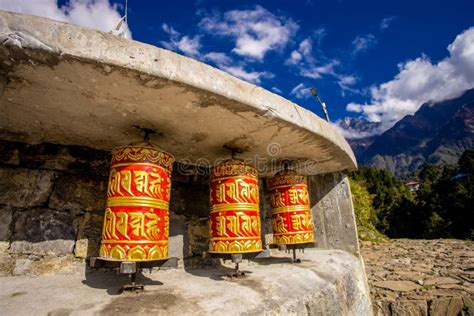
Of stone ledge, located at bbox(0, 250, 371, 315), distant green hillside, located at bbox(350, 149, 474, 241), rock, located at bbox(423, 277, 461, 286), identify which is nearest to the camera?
stone ledge, located at bbox(0, 250, 371, 315)

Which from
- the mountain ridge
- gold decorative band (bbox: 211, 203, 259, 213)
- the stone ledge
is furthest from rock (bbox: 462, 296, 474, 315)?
the mountain ridge

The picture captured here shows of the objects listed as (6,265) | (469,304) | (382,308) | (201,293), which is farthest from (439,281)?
(6,265)

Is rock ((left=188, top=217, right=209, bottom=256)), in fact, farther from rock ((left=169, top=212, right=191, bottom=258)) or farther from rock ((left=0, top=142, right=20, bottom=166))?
rock ((left=0, top=142, right=20, bottom=166))

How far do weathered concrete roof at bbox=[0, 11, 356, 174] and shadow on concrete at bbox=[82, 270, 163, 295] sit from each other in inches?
32.8

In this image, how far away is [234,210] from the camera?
179 centimetres

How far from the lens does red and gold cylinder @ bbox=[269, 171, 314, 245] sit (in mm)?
2203

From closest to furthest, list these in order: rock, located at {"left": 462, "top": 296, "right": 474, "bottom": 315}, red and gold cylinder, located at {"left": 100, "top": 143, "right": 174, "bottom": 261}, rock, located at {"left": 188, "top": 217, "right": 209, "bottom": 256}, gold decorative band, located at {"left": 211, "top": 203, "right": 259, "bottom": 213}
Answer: red and gold cylinder, located at {"left": 100, "top": 143, "right": 174, "bottom": 261} < gold decorative band, located at {"left": 211, "top": 203, "right": 259, "bottom": 213} < rock, located at {"left": 188, "top": 217, "right": 209, "bottom": 256} < rock, located at {"left": 462, "top": 296, "right": 474, "bottom": 315}

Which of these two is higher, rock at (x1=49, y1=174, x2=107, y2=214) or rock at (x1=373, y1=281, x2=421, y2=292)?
rock at (x1=49, y1=174, x2=107, y2=214)

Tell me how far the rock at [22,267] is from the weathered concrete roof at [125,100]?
0.72m

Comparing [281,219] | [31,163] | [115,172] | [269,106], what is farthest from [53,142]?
[281,219]

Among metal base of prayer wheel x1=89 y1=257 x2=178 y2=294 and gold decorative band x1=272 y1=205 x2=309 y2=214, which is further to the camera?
gold decorative band x1=272 y1=205 x2=309 y2=214

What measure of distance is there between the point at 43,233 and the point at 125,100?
1026 mm

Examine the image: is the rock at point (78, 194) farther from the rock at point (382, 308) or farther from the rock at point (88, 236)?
the rock at point (382, 308)

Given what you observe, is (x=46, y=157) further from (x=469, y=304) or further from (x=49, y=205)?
(x=469, y=304)
